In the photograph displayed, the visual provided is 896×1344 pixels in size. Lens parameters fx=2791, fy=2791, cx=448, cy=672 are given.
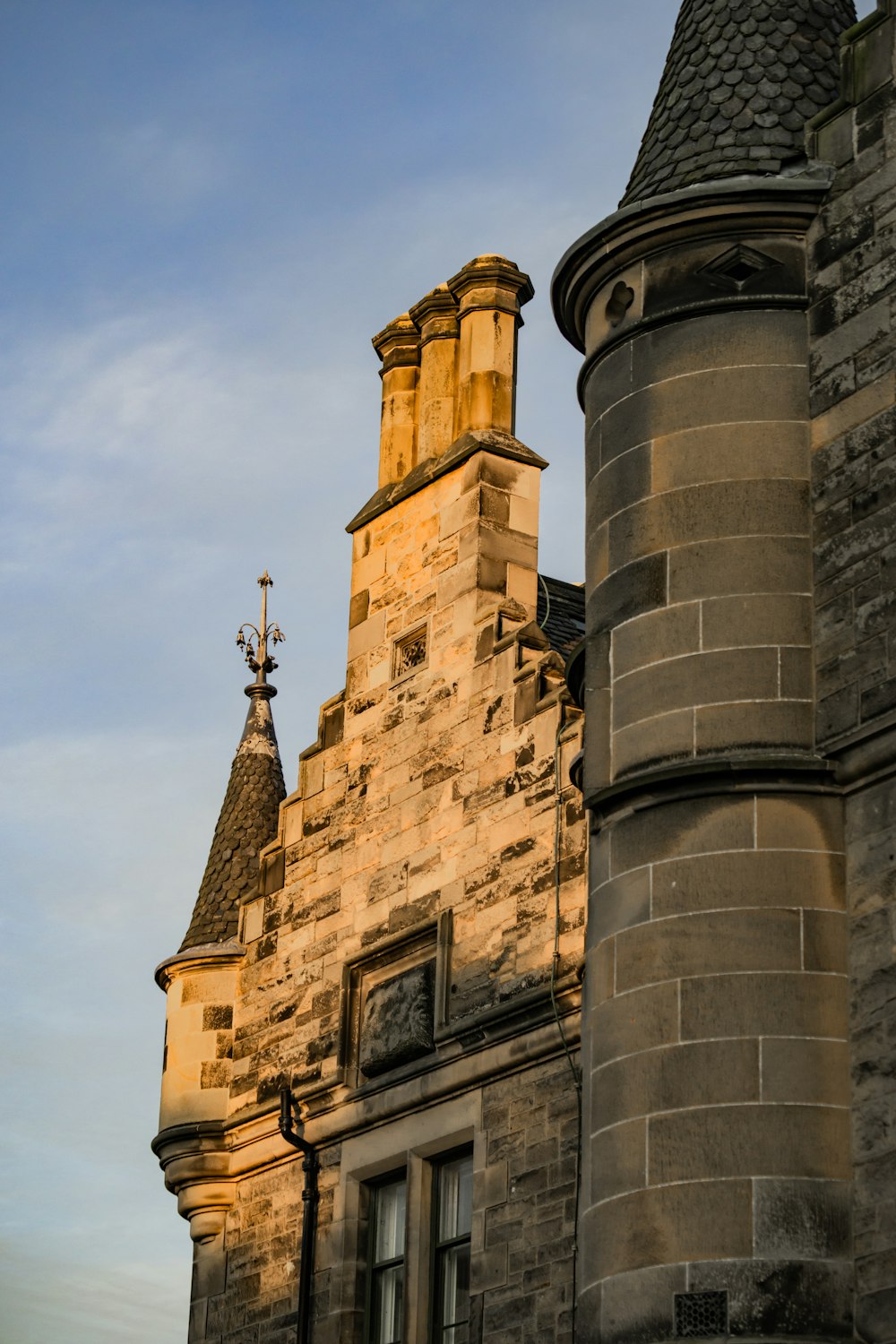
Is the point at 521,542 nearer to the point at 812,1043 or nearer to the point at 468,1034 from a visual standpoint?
the point at 468,1034

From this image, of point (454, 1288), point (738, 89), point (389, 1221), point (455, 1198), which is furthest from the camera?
point (389, 1221)

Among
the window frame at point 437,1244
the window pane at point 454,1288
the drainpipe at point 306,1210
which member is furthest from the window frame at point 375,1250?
the drainpipe at point 306,1210

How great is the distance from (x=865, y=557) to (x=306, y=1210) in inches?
344

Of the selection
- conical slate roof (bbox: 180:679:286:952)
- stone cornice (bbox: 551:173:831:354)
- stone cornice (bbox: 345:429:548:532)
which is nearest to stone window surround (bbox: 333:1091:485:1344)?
conical slate roof (bbox: 180:679:286:952)

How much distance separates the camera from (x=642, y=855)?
42.7 feet

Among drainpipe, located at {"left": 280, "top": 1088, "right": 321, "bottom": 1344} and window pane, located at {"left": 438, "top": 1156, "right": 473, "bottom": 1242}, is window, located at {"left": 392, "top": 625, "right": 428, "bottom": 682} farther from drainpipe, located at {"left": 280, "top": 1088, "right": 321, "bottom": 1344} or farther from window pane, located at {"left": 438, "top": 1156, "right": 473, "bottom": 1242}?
window pane, located at {"left": 438, "top": 1156, "right": 473, "bottom": 1242}

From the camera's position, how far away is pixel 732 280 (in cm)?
1405

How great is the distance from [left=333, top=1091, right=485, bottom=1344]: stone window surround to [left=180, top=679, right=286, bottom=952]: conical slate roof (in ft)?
10.0

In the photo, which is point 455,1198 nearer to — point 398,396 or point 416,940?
point 416,940

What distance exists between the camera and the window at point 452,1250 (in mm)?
18281

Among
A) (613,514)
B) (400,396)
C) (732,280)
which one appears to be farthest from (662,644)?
(400,396)

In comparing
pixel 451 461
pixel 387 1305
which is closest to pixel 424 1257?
pixel 387 1305

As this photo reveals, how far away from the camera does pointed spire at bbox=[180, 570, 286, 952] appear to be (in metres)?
22.2

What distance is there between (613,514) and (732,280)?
1.34m
